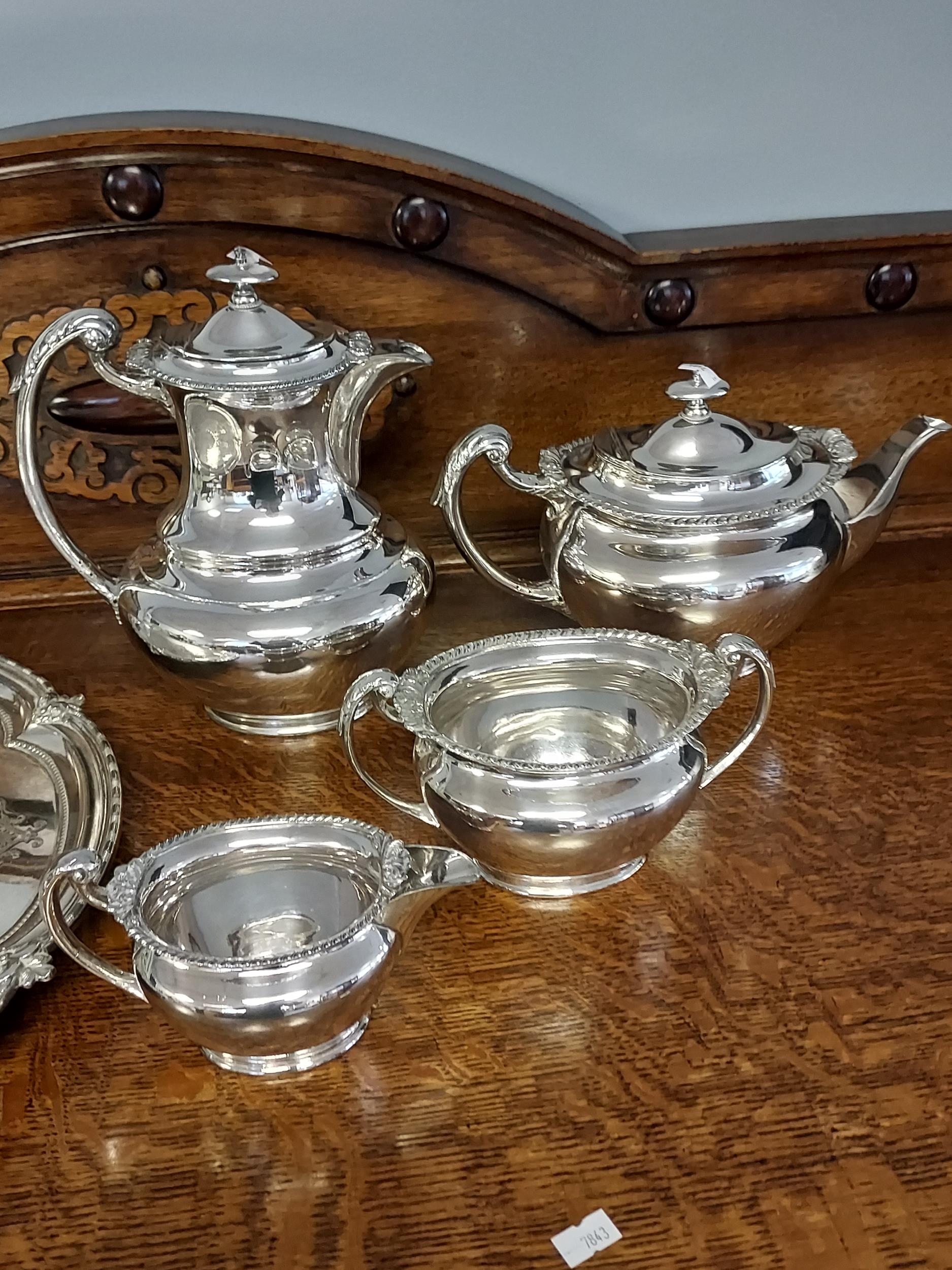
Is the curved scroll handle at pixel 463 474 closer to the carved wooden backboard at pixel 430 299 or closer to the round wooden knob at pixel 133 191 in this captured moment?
the carved wooden backboard at pixel 430 299

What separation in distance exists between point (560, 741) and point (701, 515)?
5.7 inches

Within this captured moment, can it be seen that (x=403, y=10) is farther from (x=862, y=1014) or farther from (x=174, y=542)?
(x=862, y=1014)

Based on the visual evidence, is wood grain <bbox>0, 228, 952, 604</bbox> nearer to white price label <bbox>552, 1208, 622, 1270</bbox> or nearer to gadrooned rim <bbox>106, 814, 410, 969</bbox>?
gadrooned rim <bbox>106, 814, 410, 969</bbox>

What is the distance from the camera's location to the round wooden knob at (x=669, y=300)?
730 millimetres

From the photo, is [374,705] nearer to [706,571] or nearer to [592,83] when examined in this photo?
[706,571]

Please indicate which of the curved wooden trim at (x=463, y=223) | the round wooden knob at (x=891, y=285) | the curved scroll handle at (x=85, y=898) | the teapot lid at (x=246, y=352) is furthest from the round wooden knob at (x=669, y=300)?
the curved scroll handle at (x=85, y=898)

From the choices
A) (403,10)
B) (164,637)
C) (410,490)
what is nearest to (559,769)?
(164,637)

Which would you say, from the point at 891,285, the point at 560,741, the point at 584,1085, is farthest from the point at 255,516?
A: the point at 891,285

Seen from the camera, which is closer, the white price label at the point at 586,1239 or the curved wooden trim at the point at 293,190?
the white price label at the point at 586,1239

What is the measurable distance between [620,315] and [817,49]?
211 millimetres

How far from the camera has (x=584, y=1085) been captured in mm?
407

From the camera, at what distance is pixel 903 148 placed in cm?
77

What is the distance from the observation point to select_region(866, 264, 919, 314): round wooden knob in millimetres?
750

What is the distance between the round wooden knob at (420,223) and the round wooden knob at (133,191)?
0.14 metres
